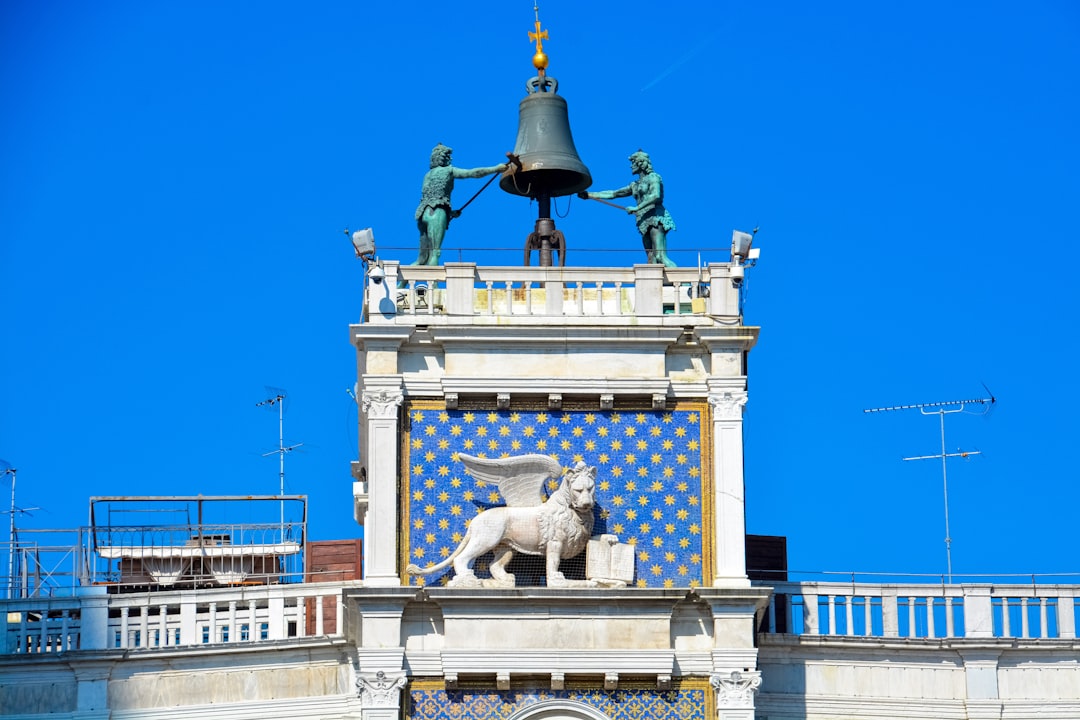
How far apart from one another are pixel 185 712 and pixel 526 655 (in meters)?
6.31

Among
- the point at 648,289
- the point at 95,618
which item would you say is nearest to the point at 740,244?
the point at 648,289

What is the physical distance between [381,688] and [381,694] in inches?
4.0

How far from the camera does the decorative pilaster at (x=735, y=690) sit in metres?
46.0

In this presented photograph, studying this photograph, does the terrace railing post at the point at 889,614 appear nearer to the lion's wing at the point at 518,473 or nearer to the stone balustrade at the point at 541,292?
the stone balustrade at the point at 541,292

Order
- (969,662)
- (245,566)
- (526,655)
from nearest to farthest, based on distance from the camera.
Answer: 1. (526,655)
2. (969,662)
3. (245,566)

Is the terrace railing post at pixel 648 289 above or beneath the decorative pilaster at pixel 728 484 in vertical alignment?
above

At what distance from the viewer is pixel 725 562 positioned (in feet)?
153

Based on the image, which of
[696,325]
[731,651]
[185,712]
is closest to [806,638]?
[731,651]

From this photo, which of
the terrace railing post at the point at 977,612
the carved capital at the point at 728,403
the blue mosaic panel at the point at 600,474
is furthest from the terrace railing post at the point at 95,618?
the terrace railing post at the point at 977,612

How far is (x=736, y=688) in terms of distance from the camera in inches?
1813

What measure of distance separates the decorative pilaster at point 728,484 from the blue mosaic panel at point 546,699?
2115mm

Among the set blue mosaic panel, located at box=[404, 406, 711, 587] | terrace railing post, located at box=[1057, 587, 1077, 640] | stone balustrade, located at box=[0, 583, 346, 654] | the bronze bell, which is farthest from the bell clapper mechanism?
terrace railing post, located at box=[1057, 587, 1077, 640]

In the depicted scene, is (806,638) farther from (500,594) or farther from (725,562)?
(500,594)

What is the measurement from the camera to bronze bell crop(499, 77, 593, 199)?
5075 cm
